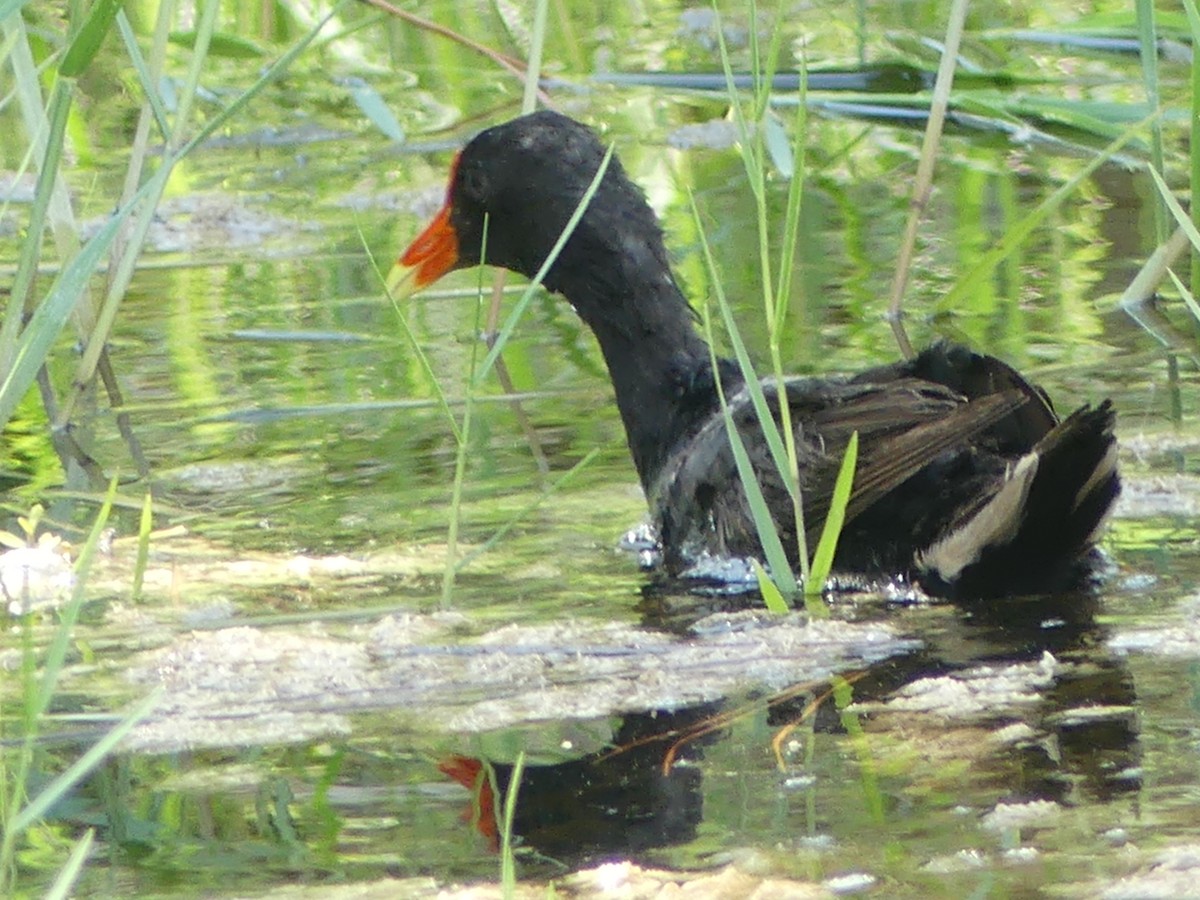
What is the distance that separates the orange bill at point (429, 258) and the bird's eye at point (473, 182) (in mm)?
99

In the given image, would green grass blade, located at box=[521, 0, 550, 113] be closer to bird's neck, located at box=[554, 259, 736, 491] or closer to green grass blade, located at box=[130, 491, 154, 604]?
bird's neck, located at box=[554, 259, 736, 491]

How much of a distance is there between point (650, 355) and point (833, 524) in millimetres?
1167

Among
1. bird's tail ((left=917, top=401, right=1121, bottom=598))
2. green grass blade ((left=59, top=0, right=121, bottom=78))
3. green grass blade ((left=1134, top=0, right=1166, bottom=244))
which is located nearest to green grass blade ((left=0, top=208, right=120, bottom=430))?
green grass blade ((left=59, top=0, right=121, bottom=78))

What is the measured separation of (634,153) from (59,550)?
149 inches

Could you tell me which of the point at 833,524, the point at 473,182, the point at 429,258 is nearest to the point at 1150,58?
the point at 833,524

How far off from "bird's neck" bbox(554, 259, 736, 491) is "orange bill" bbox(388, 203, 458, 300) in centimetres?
49

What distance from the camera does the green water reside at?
2711mm

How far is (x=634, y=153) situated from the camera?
7676mm

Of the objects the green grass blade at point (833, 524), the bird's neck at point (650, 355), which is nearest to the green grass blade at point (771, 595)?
the green grass blade at point (833, 524)

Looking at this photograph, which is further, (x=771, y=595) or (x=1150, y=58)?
(x=1150, y=58)

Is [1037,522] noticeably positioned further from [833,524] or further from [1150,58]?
[1150,58]

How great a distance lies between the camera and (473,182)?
5055 millimetres

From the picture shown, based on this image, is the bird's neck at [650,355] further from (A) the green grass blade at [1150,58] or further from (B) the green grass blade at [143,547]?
(B) the green grass blade at [143,547]

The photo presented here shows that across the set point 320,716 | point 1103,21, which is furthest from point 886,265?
point 320,716
